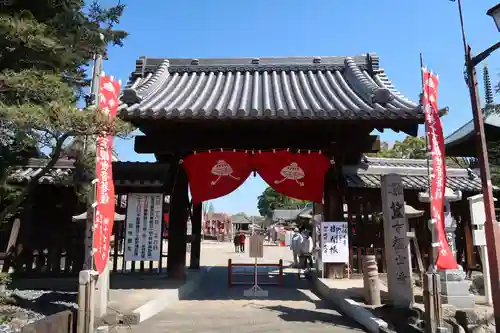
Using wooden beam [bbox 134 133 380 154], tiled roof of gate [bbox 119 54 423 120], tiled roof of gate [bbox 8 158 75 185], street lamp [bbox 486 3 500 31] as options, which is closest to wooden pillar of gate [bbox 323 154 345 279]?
wooden beam [bbox 134 133 380 154]

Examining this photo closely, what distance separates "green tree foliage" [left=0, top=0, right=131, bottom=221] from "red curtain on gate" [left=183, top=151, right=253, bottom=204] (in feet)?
12.2

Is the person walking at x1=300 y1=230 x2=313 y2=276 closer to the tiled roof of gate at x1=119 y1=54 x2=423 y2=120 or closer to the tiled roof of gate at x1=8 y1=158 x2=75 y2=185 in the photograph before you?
the tiled roof of gate at x1=119 y1=54 x2=423 y2=120

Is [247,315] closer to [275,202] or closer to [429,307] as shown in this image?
[429,307]

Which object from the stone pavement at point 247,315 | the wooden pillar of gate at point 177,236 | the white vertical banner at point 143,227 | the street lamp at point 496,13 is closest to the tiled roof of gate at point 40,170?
the white vertical banner at point 143,227

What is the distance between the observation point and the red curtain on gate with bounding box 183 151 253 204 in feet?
32.3

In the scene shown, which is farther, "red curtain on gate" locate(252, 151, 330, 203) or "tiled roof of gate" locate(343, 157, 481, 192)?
"tiled roof of gate" locate(343, 157, 481, 192)

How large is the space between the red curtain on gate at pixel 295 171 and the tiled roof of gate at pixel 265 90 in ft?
4.21

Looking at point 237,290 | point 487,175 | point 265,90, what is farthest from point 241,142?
point 487,175

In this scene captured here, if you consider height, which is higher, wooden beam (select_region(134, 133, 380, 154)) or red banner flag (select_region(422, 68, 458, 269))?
wooden beam (select_region(134, 133, 380, 154))

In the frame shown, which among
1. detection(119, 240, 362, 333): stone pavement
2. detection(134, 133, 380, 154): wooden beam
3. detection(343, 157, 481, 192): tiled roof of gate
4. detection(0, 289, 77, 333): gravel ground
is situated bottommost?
detection(119, 240, 362, 333): stone pavement

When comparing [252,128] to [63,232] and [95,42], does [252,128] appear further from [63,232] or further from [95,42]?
[63,232]

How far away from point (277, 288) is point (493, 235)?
243 inches

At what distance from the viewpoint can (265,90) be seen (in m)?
11.4

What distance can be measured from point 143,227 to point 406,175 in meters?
7.78
